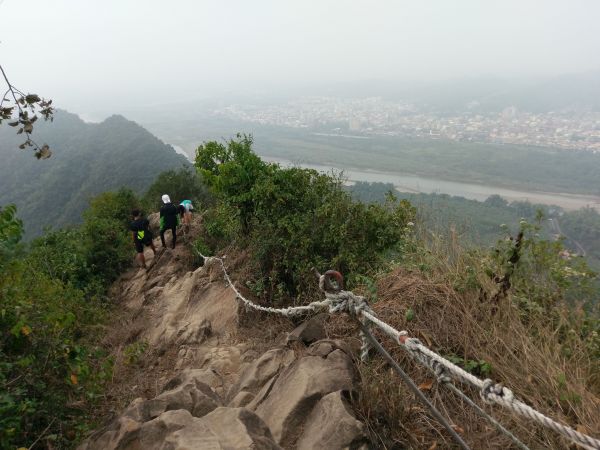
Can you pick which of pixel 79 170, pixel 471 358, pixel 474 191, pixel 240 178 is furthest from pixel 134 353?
pixel 79 170

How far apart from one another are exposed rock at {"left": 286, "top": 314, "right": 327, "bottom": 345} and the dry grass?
1.08 feet

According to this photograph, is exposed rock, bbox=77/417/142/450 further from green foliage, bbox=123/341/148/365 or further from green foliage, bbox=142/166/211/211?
green foliage, bbox=142/166/211/211

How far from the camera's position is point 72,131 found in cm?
10662

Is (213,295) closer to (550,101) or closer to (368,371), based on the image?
(368,371)

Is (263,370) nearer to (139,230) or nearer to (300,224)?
(300,224)

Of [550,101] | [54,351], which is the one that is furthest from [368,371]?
[550,101]

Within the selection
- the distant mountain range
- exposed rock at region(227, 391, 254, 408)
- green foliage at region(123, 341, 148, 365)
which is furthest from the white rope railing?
the distant mountain range

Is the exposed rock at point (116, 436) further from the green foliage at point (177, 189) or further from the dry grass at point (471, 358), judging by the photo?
the green foliage at point (177, 189)

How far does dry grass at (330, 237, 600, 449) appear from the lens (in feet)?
8.25

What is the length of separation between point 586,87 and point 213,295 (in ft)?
599

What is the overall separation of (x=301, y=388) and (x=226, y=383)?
175 cm

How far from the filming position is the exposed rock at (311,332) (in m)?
3.97

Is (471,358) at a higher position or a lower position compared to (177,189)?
higher

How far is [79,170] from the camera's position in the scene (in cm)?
6869
